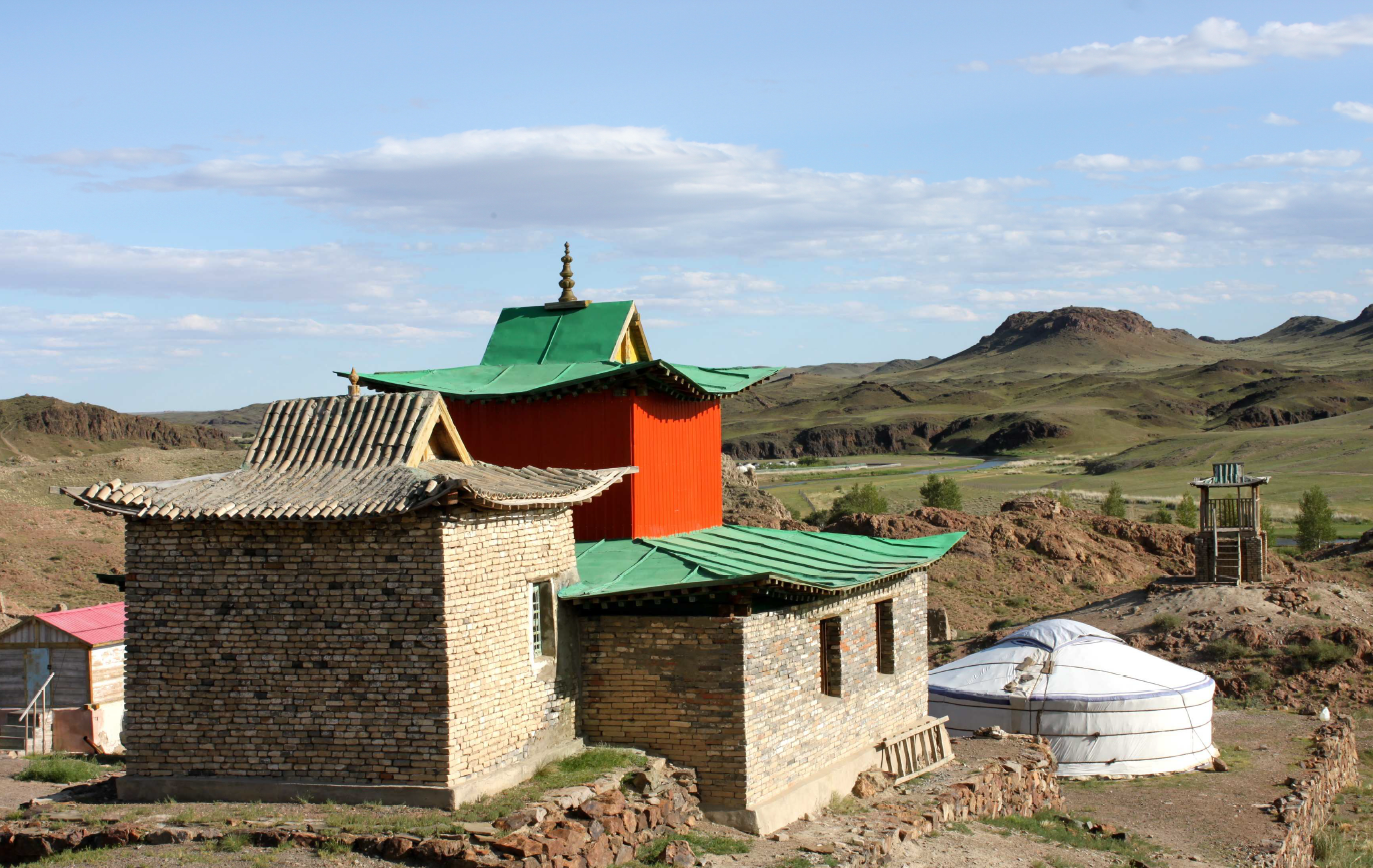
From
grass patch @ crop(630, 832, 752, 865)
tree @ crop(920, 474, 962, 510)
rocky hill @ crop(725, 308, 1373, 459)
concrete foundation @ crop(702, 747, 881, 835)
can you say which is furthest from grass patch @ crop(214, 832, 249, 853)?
rocky hill @ crop(725, 308, 1373, 459)

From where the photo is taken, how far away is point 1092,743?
78.7 feet

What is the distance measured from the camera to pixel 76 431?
359 ft

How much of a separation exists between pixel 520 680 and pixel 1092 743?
13.4 m

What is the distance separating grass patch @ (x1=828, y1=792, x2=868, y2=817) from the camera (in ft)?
56.0

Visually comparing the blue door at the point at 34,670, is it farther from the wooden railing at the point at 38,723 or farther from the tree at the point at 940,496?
the tree at the point at 940,496

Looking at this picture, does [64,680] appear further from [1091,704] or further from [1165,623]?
[1165,623]

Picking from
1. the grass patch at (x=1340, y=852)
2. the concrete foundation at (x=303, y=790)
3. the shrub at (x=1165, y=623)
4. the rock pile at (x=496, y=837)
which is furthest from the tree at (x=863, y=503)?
the concrete foundation at (x=303, y=790)

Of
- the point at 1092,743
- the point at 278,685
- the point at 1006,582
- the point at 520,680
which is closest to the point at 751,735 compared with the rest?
the point at 520,680

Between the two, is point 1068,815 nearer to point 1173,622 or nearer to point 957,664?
point 957,664

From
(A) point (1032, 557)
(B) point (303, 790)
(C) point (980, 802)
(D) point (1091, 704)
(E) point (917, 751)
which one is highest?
(B) point (303, 790)

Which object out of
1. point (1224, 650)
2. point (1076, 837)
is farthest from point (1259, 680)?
point (1076, 837)

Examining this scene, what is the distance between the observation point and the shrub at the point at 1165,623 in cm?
3123

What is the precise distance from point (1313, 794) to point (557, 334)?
572 inches

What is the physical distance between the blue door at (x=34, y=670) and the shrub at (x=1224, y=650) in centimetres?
2434
